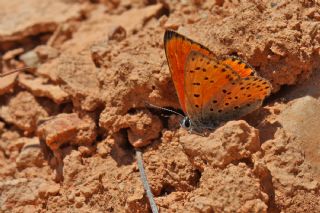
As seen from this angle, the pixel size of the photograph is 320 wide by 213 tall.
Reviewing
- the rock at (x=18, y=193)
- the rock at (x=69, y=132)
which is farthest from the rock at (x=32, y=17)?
the rock at (x=18, y=193)

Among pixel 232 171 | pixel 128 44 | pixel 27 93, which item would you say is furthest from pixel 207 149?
pixel 27 93

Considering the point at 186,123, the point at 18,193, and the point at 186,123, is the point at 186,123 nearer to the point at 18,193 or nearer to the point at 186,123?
the point at 186,123

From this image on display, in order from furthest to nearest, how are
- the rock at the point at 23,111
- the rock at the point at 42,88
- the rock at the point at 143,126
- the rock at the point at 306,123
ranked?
the rock at the point at 23,111
the rock at the point at 42,88
the rock at the point at 143,126
the rock at the point at 306,123

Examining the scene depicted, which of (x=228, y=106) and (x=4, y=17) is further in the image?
(x=4, y=17)

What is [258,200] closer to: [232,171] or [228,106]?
[232,171]

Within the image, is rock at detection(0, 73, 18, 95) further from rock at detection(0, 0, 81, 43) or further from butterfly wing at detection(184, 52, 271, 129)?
butterfly wing at detection(184, 52, 271, 129)

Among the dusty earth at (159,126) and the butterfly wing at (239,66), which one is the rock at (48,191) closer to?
the dusty earth at (159,126)

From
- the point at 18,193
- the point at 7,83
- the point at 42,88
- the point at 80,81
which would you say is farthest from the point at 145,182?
the point at 7,83
